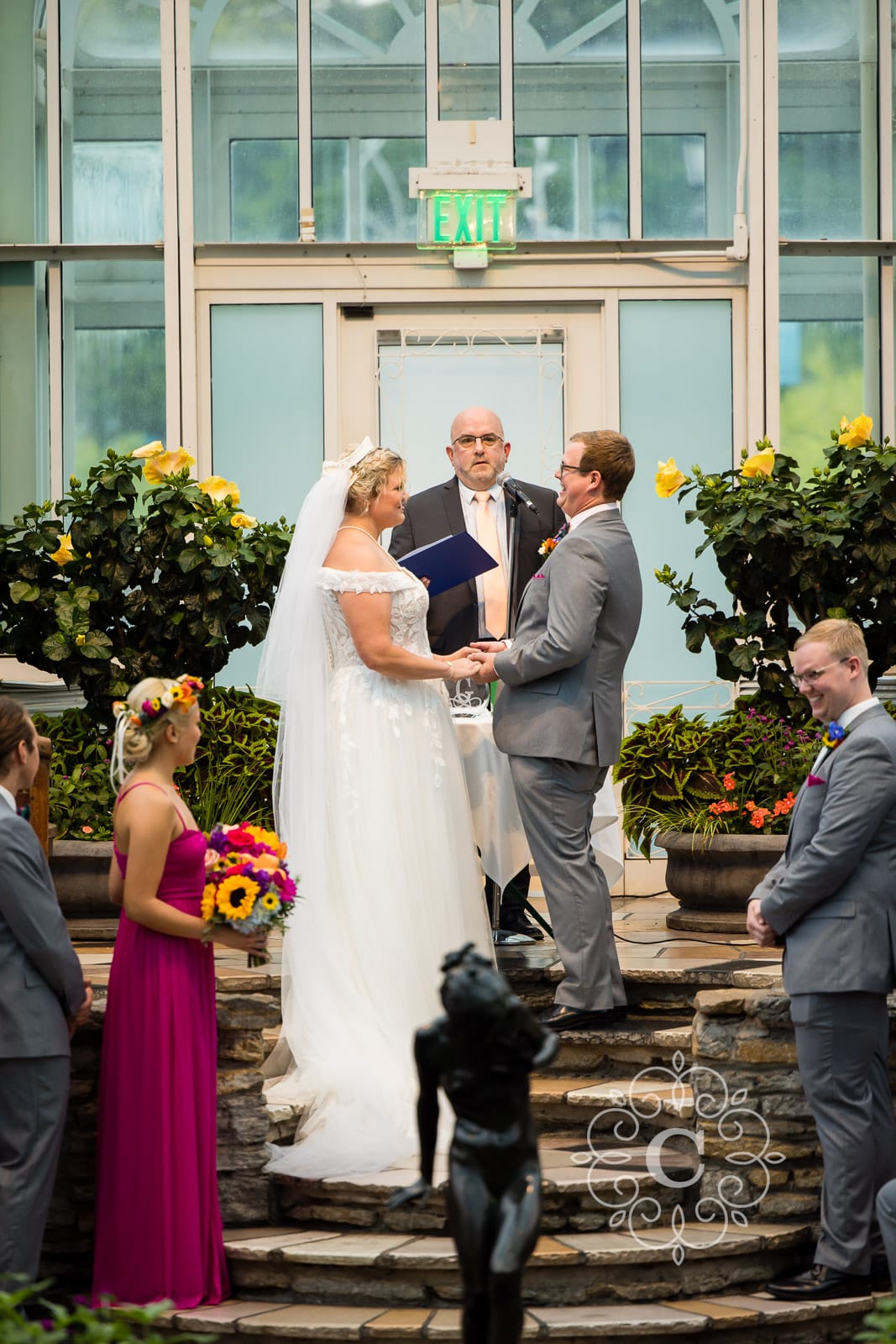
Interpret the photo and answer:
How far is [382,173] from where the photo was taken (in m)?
8.45

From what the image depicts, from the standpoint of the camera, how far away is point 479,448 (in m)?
6.32

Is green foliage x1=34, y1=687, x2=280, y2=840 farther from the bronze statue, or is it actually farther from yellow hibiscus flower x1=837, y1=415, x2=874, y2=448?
the bronze statue

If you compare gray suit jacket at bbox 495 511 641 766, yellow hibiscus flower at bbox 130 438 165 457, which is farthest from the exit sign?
gray suit jacket at bbox 495 511 641 766

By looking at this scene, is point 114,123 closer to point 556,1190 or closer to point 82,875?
point 82,875

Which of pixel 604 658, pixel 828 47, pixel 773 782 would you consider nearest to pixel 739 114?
pixel 828 47

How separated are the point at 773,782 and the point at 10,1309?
14.7 ft

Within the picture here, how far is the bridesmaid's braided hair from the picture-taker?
4.27 metres

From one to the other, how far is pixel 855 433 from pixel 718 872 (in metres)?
1.92

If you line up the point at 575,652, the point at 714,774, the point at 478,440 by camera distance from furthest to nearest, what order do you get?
the point at 714,774 → the point at 478,440 → the point at 575,652

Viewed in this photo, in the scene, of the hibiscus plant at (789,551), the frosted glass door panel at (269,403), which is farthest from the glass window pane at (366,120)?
the hibiscus plant at (789,551)

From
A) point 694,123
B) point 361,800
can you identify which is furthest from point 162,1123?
point 694,123

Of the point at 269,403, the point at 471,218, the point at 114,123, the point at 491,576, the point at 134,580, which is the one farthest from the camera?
the point at 114,123

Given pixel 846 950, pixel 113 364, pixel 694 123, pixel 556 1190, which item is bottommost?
pixel 556 1190

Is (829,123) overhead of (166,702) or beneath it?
overhead
